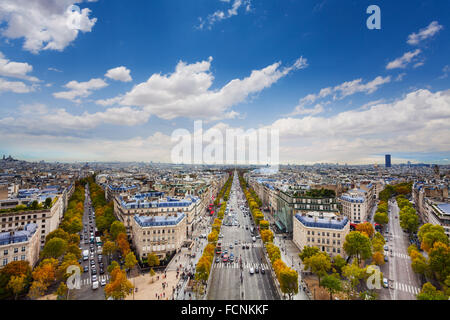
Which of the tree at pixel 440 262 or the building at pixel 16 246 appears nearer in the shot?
the tree at pixel 440 262

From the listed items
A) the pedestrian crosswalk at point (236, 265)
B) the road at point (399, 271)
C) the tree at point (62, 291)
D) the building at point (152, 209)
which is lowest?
the pedestrian crosswalk at point (236, 265)

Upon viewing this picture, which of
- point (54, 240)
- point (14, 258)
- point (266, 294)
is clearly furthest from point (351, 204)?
point (14, 258)

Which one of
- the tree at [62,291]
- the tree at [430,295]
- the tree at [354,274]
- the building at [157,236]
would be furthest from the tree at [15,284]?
the tree at [430,295]

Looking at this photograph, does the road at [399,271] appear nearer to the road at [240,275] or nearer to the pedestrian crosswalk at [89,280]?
the road at [240,275]

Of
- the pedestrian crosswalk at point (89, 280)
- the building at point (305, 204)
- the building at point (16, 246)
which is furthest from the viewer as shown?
the building at point (305, 204)

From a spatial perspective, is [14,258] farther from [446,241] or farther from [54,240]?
[446,241]

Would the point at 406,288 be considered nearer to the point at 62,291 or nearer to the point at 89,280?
the point at 62,291

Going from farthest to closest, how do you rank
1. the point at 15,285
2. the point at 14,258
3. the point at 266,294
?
the point at 14,258 → the point at 266,294 → the point at 15,285

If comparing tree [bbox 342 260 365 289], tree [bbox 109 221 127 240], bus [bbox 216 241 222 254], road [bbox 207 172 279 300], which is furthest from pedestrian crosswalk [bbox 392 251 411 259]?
tree [bbox 109 221 127 240]
